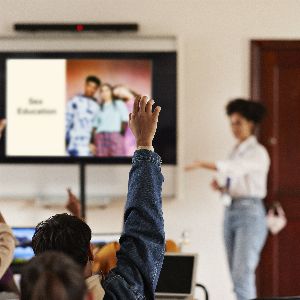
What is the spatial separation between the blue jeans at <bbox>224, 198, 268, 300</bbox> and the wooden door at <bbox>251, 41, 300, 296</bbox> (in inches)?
22.8

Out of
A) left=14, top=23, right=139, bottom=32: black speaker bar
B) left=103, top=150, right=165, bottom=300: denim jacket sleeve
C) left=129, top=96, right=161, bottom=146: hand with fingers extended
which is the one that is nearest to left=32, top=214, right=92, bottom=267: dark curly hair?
left=103, top=150, right=165, bottom=300: denim jacket sleeve

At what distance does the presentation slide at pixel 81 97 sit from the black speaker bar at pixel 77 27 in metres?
0.25

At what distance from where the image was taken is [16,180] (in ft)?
17.8

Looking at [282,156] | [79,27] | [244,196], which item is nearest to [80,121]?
[79,27]

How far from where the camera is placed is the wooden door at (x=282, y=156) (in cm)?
541

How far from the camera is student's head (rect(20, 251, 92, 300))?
1.09 metres

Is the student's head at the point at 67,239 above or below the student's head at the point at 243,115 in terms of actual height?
below

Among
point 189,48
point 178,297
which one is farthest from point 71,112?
point 178,297

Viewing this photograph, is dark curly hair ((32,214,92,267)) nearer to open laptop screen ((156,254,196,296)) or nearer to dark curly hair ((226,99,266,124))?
open laptop screen ((156,254,196,296))

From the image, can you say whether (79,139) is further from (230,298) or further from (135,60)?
(230,298)

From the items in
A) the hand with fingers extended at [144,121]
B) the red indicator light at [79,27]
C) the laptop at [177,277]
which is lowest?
the laptop at [177,277]

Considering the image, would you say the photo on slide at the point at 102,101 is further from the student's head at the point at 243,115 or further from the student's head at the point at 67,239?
the student's head at the point at 67,239

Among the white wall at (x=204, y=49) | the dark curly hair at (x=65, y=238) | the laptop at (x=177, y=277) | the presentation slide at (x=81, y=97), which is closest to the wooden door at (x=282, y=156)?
the white wall at (x=204, y=49)

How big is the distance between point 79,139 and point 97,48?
0.71 metres
